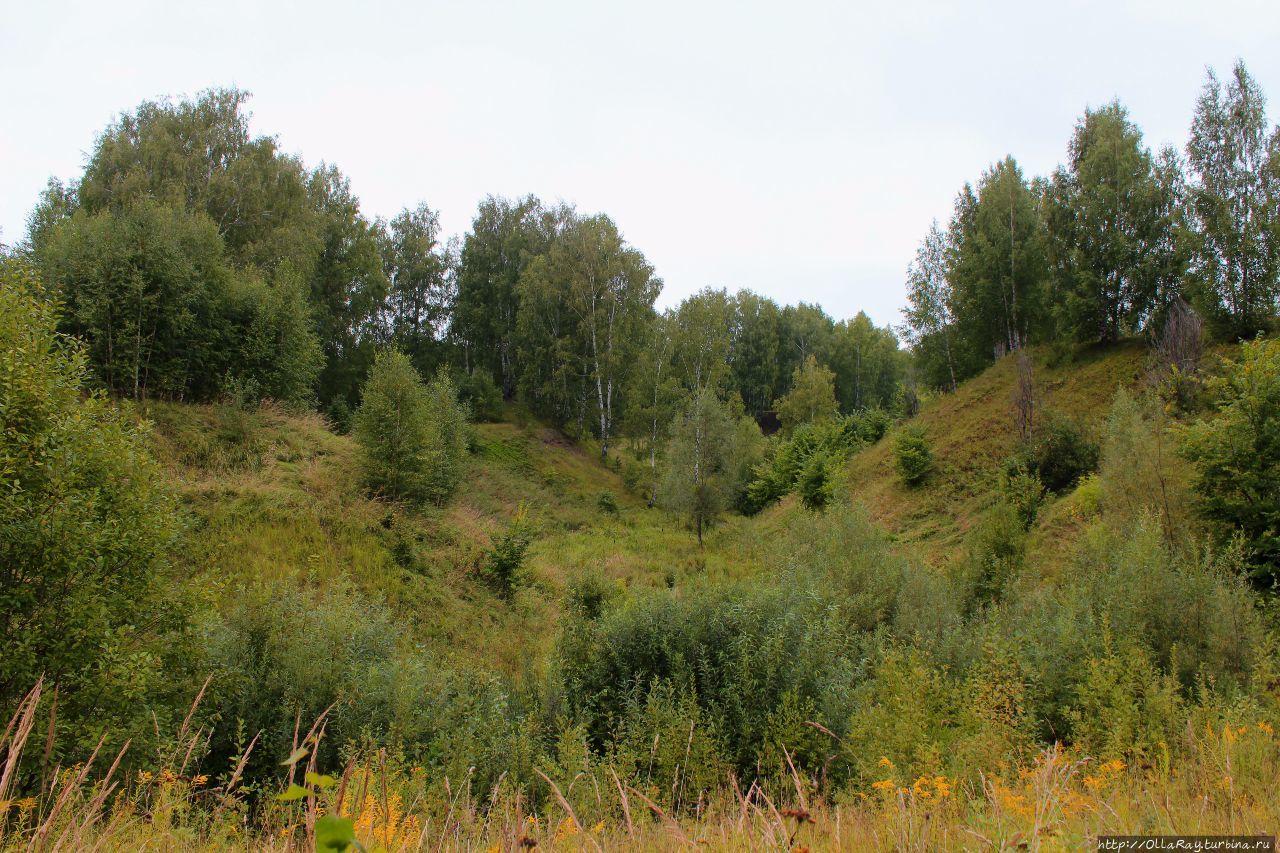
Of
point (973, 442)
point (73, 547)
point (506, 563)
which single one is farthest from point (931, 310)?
point (73, 547)

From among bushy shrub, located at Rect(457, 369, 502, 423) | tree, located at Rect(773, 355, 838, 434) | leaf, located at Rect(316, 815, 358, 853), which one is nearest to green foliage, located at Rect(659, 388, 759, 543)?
bushy shrub, located at Rect(457, 369, 502, 423)

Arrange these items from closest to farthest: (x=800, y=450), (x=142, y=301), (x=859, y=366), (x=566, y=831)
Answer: (x=566, y=831) → (x=142, y=301) → (x=800, y=450) → (x=859, y=366)

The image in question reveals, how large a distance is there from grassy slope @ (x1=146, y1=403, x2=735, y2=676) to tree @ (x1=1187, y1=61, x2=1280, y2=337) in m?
18.9

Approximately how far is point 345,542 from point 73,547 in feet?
31.9

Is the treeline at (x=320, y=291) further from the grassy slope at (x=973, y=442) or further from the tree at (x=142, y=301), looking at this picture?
the grassy slope at (x=973, y=442)

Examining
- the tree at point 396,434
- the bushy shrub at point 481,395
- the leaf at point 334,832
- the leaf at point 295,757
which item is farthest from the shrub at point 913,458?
the leaf at point 334,832

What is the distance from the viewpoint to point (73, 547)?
6.35m

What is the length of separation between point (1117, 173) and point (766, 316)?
3566cm

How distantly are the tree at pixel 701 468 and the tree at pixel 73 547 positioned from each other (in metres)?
23.1

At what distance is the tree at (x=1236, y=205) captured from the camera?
21359 mm

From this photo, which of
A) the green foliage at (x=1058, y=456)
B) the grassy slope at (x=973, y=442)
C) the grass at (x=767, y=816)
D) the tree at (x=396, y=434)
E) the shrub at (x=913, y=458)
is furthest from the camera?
the shrub at (x=913, y=458)

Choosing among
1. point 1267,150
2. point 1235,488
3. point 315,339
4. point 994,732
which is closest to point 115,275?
point 315,339

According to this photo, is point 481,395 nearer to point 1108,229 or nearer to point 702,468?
point 702,468

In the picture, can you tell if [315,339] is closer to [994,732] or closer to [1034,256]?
[994,732]
